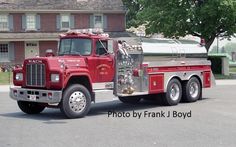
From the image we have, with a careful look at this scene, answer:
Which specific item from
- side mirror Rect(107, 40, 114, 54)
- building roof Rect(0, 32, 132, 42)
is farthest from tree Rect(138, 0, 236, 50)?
side mirror Rect(107, 40, 114, 54)

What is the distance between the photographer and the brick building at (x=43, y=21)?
145 feet

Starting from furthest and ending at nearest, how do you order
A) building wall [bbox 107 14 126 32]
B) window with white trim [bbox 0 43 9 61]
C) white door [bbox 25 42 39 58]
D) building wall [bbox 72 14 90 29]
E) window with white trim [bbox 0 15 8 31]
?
building wall [bbox 107 14 126 32], building wall [bbox 72 14 90 29], white door [bbox 25 42 39 58], window with white trim [bbox 0 15 8 31], window with white trim [bbox 0 43 9 61]

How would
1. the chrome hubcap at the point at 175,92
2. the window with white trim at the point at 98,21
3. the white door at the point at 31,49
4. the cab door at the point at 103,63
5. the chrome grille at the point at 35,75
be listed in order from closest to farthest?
the chrome grille at the point at 35,75 → the cab door at the point at 103,63 → the chrome hubcap at the point at 175,92 → the white door at the point at 31,49 → the window with white trim at the point at 98,21

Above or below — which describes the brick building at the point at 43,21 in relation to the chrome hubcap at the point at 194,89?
above

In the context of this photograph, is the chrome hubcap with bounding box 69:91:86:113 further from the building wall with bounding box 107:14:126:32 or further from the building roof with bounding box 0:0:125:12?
the building wall with bounding box 107:14:126:32

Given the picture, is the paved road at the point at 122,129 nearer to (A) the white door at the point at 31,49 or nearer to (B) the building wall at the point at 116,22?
(A) the white door at the point at 31,49

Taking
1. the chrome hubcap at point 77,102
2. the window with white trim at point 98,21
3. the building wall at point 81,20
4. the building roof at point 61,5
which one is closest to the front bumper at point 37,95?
the chrome hubcap at point 77,102

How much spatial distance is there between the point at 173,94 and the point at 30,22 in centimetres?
3107

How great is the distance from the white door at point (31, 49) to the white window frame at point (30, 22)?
4.67 ft

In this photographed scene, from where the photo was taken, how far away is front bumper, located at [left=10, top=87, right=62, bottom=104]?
12.5m

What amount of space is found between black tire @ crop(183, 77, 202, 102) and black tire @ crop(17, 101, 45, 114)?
5355 mm

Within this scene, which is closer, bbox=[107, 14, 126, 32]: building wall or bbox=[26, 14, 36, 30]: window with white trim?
bbox=[26, 14, 36, 30]: window with white trim

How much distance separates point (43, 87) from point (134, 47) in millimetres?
3496

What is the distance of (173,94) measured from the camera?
16.4 meters
